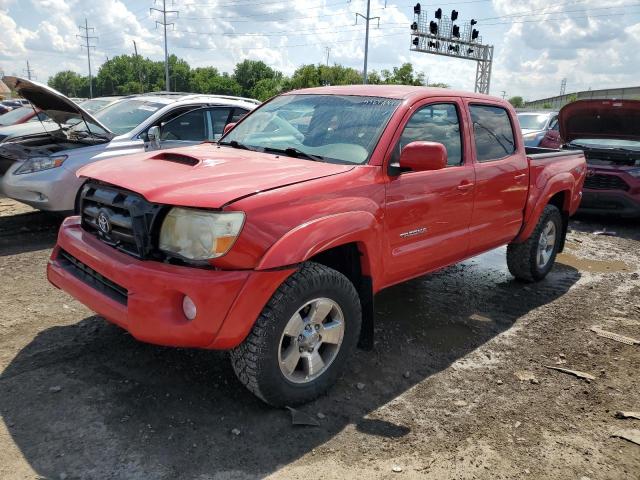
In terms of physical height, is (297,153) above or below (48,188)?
above

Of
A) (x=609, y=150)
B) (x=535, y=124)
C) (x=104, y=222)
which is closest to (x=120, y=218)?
(x=104, y=222)

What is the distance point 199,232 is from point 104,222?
29.9 inches

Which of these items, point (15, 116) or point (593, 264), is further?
point (15, 116)

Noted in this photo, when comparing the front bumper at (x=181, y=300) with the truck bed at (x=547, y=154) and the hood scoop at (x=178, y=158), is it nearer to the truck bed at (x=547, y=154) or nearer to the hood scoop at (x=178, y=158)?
the hood scoop at (x=178, y=158)

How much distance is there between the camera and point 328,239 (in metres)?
2.96

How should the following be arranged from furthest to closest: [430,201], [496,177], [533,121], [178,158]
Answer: [533,121] < [496,177] < [430,201] < [178,158]

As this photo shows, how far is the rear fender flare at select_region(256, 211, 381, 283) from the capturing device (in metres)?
2.75

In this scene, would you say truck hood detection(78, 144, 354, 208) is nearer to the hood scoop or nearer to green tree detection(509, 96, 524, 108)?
the hood scoop

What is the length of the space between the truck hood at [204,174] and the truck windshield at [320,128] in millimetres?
167

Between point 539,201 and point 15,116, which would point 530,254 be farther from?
point 15,116

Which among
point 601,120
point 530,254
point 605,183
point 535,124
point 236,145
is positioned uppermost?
point 601,120

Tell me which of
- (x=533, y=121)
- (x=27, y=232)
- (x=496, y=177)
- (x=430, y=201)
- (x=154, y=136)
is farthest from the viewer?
(x=533, y=121)

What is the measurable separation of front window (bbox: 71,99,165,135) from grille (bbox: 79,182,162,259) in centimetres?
374

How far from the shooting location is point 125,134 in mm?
6691
